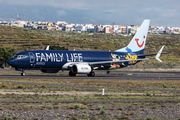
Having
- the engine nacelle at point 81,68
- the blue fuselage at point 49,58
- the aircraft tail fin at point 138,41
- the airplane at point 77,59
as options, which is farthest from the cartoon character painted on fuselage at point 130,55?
the engine nacelle at point 81,68

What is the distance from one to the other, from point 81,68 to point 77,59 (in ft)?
7.49

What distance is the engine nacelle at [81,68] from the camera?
50812mm

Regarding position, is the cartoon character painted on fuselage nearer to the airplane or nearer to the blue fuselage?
the airplane

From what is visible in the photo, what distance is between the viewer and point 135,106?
23953 millimetres

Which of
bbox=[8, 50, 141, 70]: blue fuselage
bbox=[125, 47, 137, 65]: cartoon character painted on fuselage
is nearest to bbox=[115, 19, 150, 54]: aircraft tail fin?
bbox=[125, 47, 137, 65]: cartoon character painted on fuselage

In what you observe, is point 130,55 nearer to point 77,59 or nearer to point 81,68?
point 77,59

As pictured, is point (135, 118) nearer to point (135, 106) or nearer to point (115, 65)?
point (135, 106)

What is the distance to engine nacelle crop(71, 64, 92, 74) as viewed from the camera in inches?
2000

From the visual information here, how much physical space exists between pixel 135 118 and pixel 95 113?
2.72 m

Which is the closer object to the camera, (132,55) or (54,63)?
(54,63)

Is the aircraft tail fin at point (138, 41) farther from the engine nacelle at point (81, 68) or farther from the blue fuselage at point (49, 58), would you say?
the engine nacelle at point (81, 68)

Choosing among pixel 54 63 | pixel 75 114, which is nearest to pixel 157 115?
pixel 75 114

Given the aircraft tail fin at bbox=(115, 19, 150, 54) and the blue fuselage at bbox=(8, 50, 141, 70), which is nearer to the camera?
the blue fuselage at bbox=(8, 50, 141, 70)

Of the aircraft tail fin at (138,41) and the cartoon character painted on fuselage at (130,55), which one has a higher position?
the aircraft tail fin at (138,41)
